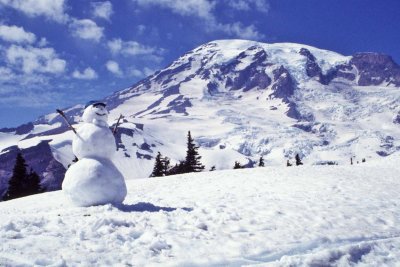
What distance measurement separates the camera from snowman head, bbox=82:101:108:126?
15570 mm

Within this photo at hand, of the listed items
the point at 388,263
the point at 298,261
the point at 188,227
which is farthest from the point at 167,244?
the point at 388,263

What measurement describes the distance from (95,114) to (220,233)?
6.25 m

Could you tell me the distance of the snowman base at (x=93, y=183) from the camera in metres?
14.7

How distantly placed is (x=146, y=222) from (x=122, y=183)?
130 inches

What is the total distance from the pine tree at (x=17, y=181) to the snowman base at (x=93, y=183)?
116ft

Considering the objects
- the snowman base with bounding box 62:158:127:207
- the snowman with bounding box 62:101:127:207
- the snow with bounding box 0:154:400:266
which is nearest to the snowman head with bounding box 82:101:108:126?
the snowman with bounding box 62:101:127:207

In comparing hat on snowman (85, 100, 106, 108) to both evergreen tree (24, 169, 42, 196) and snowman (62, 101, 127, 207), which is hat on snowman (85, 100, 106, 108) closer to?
snowman (62, 101, 127, 207)

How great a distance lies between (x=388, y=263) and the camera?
34.7 feet

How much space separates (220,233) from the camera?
12.0m

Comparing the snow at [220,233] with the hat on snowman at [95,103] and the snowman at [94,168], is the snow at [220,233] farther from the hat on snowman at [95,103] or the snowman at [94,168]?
the hat on snowman at [95,103]

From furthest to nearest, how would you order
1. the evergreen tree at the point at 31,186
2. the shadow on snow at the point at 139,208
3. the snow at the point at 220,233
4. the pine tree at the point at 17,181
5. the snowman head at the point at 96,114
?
the evergreen tree at the point at 31,186 < the pine tree at the point at 17,181 < the snowman head at the point at 96,114 < the shadow on snow at the point at 139,208 < the snow at the point at 220,233

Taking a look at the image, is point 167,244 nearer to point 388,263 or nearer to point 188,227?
point 188,227

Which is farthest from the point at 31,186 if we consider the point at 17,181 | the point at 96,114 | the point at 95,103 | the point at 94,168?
the point at 94,168

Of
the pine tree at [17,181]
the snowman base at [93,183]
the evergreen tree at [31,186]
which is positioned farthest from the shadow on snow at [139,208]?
the evergreen tree at [31,186]
